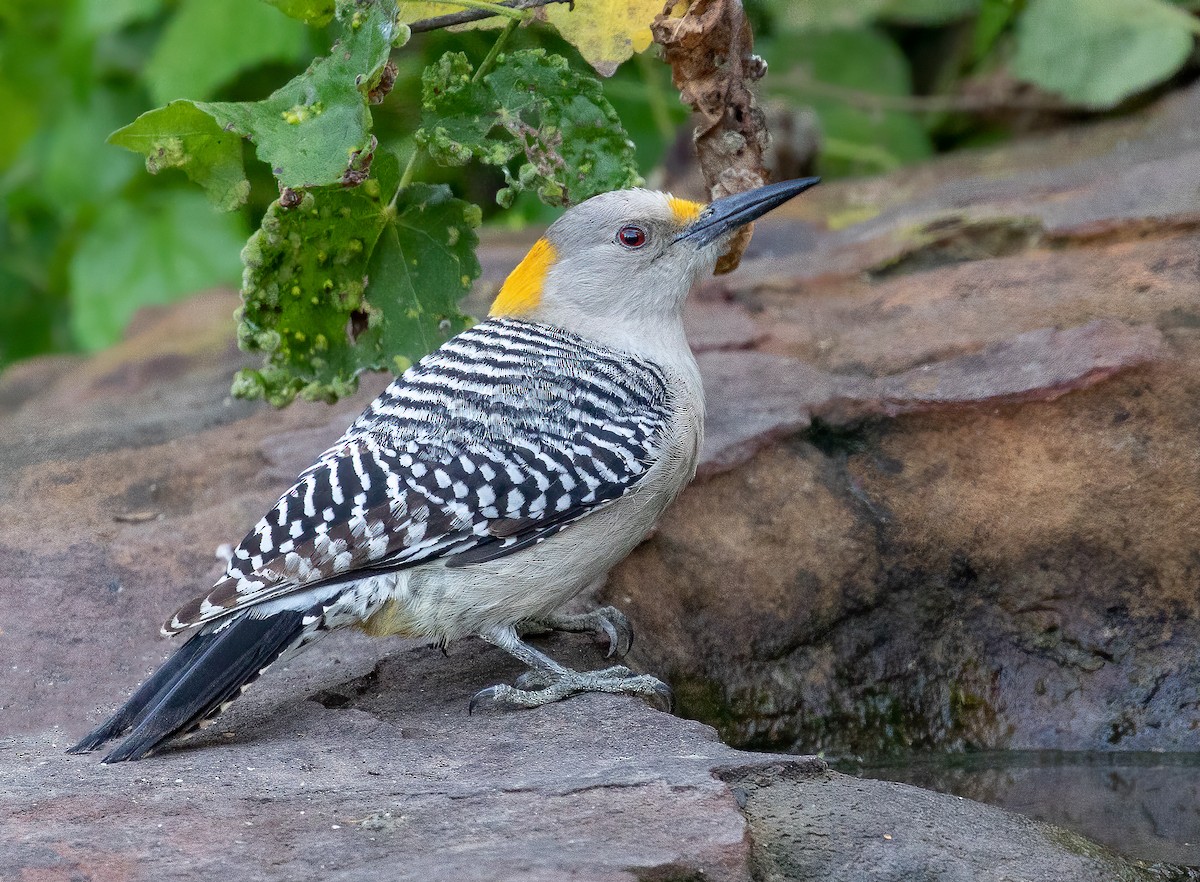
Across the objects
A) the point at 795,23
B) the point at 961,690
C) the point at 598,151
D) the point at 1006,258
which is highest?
the point at 795,23

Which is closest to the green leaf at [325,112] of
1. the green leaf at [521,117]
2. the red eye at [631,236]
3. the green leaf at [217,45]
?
the green leaf at [521,117]

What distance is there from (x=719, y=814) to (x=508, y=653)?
5.12 feet

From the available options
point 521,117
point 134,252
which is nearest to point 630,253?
point 521,117

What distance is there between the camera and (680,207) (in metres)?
4.83

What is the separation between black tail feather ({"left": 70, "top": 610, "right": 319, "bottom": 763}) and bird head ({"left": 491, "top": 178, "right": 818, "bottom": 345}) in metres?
1.56

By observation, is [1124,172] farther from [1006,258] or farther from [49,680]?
[49,680]

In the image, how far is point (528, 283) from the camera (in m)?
4.96

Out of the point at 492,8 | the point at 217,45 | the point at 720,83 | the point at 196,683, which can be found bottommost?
the point at 196,683

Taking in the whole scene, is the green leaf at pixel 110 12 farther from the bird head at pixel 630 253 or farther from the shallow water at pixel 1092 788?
the shallow water at pixel 1092 788

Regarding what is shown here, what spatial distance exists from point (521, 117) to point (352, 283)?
845 mm

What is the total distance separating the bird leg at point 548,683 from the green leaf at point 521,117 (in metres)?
1.56

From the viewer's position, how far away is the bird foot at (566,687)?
402 cm

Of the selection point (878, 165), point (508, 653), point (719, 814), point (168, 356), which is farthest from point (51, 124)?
point (719, 814)

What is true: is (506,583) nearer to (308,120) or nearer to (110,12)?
(308,120)
